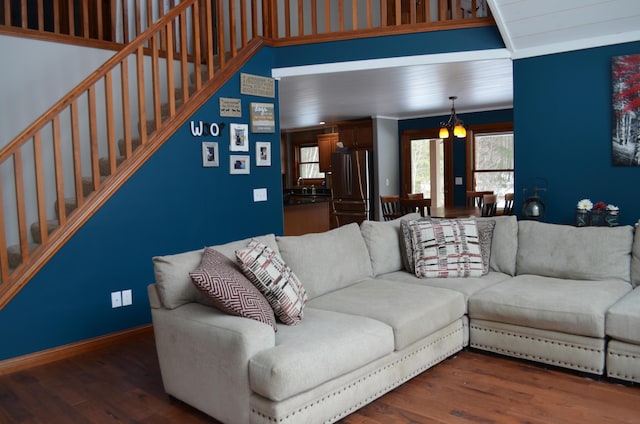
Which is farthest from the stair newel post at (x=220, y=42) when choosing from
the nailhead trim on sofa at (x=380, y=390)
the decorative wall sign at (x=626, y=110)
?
the decorative wall sign at (x=626, y=110)

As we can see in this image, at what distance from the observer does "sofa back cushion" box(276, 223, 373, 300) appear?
3445 millimetres

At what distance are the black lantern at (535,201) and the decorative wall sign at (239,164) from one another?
256 cm

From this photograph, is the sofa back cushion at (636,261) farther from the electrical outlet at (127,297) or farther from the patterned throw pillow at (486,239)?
the electrical outlet at (127,297)

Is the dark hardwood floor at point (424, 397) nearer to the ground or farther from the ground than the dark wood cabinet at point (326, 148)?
nearer to the ground

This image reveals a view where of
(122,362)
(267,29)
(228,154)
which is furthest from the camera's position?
(267,29)

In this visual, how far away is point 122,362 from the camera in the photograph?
3664 millimetres

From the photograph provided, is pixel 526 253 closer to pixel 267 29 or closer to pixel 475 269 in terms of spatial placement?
pixel 475 269

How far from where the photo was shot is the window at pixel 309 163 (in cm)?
1164

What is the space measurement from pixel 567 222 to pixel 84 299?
4.05m

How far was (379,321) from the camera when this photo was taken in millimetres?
2975

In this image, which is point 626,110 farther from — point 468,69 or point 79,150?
point 79,150

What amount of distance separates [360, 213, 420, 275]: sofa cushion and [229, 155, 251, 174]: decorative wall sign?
145 cm

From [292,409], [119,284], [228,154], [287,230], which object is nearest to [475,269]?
[292,409]

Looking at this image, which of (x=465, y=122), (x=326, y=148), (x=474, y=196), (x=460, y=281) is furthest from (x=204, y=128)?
(x=326, y=148)
